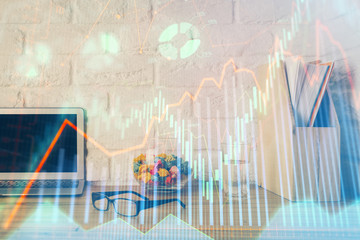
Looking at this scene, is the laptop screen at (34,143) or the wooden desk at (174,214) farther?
the laptop screen at (34,143)

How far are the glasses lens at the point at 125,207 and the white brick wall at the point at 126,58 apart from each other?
0.31 m

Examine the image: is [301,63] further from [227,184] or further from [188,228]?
[188,228]

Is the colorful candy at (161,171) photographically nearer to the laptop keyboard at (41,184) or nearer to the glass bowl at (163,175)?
the glass bowl at (163,175)

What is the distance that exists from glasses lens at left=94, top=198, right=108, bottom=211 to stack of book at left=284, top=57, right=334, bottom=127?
0.53 m

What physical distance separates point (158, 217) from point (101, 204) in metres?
0.18

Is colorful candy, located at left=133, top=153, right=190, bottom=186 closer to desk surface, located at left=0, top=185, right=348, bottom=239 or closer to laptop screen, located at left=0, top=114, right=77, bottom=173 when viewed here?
desk surface, located at left=0, top=185, right=348, bottom=239

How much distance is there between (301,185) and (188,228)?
34 centimetres

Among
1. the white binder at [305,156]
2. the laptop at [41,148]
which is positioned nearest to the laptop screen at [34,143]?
the laptop at [41,148]

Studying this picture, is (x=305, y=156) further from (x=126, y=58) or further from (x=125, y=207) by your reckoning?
(x=126, y=58)

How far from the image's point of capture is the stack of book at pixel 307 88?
26.3 inches

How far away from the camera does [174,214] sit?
562 mm
